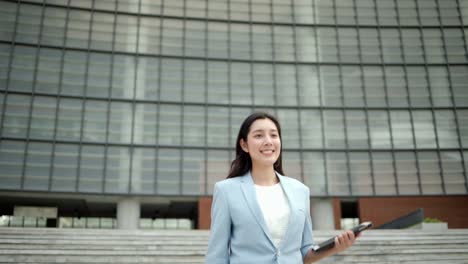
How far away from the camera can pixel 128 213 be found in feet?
86.1

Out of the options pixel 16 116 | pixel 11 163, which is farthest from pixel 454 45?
pixel 11 163

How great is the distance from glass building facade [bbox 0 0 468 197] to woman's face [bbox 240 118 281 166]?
23.8 meters

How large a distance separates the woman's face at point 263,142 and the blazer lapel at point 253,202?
0.52ft

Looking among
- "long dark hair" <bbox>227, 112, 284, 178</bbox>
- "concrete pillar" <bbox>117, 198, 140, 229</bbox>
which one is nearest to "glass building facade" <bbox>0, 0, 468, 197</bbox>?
"concrete pillar" <bbox>117, 198, 140, 229</bbox>

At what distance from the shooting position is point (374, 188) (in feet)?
89.8

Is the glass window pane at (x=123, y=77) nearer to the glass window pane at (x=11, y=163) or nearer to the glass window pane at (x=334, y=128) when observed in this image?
the glass window pane at (x=11, y=163)

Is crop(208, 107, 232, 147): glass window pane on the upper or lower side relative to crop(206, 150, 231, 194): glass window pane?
upper

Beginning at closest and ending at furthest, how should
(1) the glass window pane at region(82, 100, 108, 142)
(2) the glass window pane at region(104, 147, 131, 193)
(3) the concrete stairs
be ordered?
(3) the concrete stairs, (2) the glass window pane at region(104, 147, 131, 193), (1) the glass window pane at region(82, 100, 108, 142)

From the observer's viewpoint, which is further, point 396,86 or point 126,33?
point 396,86

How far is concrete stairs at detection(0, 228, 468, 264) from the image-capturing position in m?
12.9

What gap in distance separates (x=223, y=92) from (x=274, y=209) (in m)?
25.6

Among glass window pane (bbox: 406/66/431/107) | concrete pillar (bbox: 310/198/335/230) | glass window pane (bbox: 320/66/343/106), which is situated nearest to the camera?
concrete pillar (bbox: 310/198/335/230)

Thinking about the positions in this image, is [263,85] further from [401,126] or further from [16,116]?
[16,116]

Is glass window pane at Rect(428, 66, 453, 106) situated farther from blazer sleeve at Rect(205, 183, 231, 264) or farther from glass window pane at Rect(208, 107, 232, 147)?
blazer sleeve at Rect(205, 183, 231, 264)
